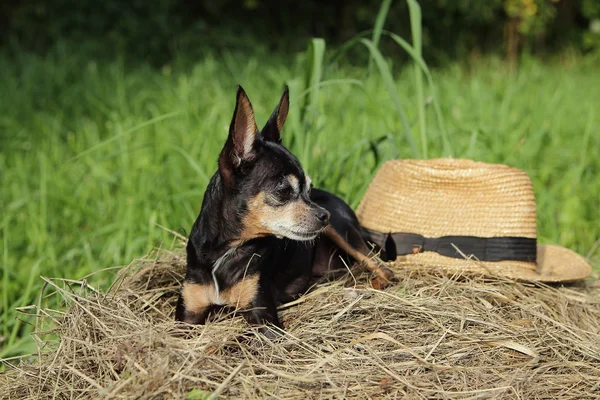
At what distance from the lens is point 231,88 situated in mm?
7754

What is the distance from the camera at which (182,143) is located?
5.77 m

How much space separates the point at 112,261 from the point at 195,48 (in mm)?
7063

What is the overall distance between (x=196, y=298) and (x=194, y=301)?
15 mm

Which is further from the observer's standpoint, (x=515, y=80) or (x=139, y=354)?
(x=515, y=80)

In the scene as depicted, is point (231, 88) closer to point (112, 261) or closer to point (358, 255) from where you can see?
point (112, 261)

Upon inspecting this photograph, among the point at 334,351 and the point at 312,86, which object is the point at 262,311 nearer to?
the point at 334,351

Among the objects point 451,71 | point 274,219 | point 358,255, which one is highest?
point 274,219

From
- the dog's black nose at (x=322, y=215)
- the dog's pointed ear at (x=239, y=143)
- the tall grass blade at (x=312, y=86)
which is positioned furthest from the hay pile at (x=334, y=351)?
the tall grass blade at (x=312, y=86)

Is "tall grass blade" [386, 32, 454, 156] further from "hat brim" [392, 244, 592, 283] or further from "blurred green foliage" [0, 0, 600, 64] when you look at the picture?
"blurred green foliage" [0, 0, 600, 64]

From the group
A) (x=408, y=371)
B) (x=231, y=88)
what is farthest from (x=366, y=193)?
(x=231, y=88)

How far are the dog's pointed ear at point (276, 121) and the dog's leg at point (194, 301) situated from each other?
67 centimetres

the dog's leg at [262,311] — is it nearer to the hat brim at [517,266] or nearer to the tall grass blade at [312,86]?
the hat brim at [517,266]

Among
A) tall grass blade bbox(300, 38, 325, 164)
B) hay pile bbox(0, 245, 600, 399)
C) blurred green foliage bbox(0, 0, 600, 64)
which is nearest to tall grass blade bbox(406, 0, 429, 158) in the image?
tall grass blade bbox(300, 38, 325, 164)

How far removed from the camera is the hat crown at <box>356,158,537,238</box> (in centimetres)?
353
